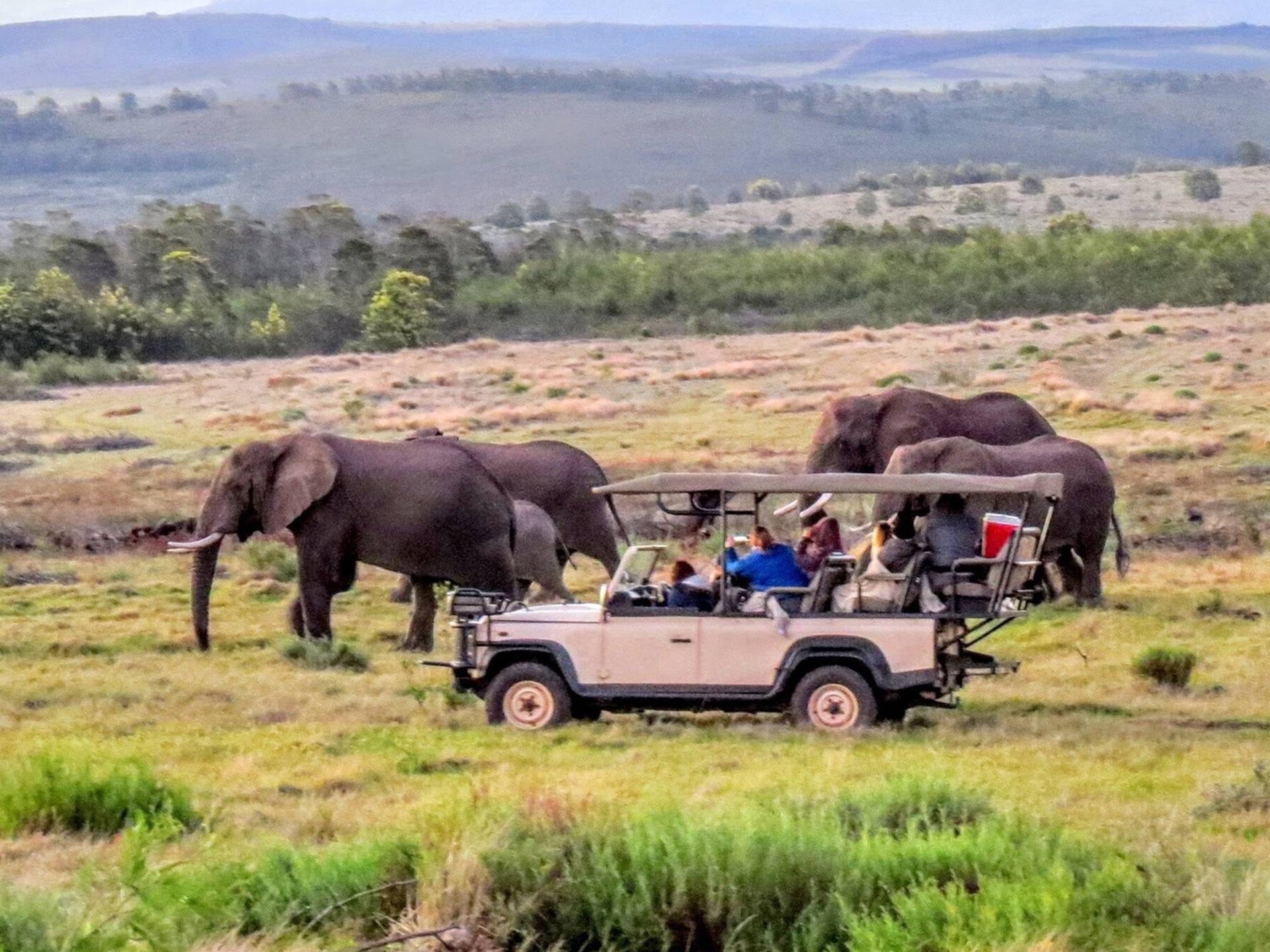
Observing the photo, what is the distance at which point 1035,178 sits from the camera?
153 metres

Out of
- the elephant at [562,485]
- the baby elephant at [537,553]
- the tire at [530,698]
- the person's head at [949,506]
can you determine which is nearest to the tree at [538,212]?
the elephant at [562,485]

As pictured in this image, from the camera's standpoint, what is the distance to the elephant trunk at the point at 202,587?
1764 cm

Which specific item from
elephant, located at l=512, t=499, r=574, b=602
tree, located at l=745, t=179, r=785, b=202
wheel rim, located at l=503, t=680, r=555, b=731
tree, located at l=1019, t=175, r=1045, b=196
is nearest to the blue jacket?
wheel rim, located at l=503, t=680, r=555, b=731

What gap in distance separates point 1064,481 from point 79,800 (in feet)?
36.6

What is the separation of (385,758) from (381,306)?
62.9 meters

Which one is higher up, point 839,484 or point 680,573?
point 839,484

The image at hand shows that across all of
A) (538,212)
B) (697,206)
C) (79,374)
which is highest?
(79,374)

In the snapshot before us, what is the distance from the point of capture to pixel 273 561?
24219 mm

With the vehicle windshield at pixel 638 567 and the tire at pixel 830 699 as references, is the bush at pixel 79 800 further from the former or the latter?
the tire at pixel 830 699

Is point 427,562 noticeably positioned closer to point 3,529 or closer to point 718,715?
point 718,715

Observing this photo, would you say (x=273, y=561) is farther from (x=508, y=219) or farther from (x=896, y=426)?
(x=508, y=219)

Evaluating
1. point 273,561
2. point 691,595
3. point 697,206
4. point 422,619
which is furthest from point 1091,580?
point 697,206

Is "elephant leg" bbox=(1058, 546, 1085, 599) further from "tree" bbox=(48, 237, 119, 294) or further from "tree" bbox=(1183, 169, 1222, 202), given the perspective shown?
"tree" bbox=(1183, 169, 1222, 202)

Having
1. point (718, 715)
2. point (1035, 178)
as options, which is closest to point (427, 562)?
point (718, 715)
